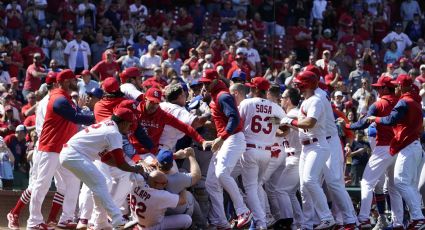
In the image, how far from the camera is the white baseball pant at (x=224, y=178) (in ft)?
47.3

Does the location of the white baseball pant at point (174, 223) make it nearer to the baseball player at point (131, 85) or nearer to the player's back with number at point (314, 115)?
the player's back with number at point (314, 115)

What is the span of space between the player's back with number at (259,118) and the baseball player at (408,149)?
1.28 m

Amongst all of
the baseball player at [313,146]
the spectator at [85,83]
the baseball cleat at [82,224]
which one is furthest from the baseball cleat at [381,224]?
the spectator at [85,83]

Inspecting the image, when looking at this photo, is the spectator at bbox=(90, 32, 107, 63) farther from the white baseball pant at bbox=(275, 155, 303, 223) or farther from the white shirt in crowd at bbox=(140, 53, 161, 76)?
the white baseball pant at bbox=(275, 155, 303, 223)

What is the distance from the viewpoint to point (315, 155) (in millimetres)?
14211

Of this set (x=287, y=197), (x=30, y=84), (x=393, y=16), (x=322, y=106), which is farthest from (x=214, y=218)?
(x=393, y=16)

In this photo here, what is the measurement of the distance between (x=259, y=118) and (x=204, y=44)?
8.42 meters

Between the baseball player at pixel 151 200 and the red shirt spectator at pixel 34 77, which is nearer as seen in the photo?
the baseball player at pixel 151 200

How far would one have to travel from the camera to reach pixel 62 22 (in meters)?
25.1

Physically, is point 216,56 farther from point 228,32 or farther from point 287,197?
point 287,197

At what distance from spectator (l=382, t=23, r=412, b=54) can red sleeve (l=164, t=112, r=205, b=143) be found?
42.9 feet

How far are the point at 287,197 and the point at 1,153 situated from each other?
4708 mm

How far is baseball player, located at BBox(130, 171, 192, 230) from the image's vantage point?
1335 cm

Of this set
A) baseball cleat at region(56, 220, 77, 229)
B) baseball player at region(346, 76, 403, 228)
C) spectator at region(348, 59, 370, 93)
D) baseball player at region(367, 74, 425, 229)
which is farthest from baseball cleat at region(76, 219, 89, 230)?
spectator at region(348, 59, 370, 93)
